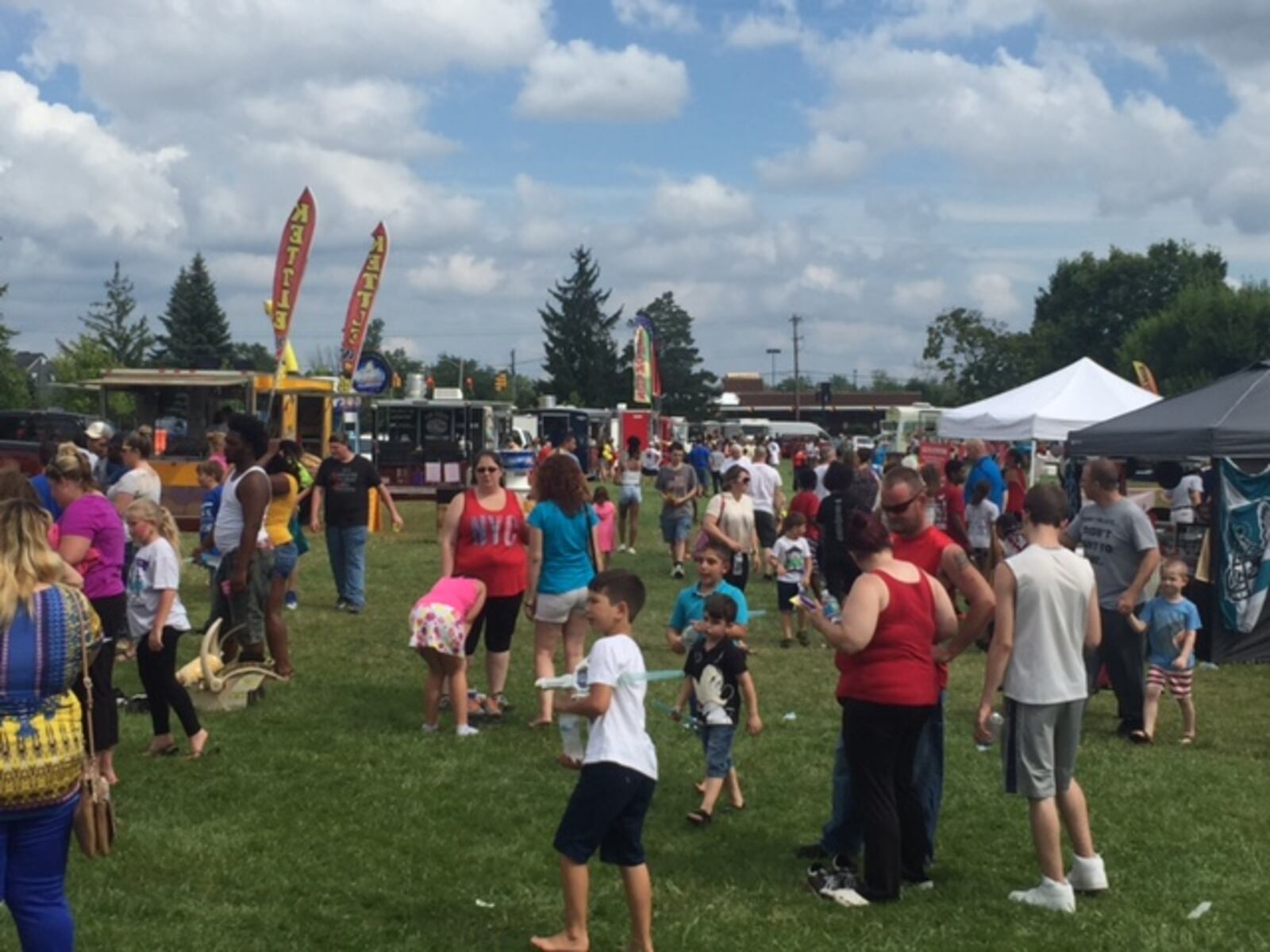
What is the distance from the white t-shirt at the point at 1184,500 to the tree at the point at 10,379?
3136cm

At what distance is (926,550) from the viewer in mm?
6301

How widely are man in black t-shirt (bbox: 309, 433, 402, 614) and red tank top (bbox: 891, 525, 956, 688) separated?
8.09 meters

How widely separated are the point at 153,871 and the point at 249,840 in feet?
1.78

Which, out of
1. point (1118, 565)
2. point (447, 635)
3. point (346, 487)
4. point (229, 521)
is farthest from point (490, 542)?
point (346, 487)

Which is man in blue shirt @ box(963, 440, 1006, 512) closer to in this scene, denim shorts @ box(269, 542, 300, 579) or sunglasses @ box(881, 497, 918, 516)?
denim shorts @ box(269, 542, 300, 579)

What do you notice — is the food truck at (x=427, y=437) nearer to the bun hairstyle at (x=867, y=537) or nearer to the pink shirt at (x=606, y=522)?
the pink shirt at (x=606, y=522)

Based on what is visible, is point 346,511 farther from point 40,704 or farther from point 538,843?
point 40,704

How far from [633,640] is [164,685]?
332 cm

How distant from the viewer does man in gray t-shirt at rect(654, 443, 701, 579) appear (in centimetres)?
1862

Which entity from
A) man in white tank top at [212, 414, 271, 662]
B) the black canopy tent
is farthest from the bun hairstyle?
the black canopy tent

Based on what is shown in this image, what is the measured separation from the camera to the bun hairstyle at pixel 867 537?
580 centimetres

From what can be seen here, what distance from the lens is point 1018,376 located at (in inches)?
3748

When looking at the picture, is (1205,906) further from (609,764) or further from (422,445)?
(422,445)

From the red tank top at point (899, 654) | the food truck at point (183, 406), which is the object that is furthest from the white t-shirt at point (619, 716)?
the food truck at point (183, 406)
